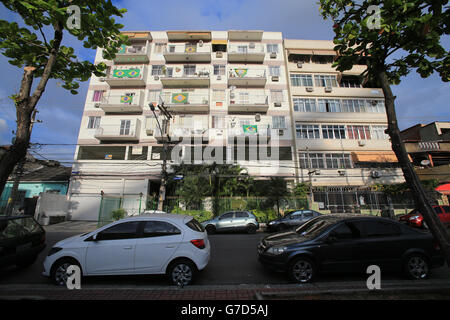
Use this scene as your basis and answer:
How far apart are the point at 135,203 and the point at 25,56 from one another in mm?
15940

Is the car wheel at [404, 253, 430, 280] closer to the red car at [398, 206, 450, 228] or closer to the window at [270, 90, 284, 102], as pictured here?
the red car at [398, 206, 450, 228]

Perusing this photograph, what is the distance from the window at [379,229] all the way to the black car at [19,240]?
9.27 metres

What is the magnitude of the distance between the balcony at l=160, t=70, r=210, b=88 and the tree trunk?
70.1 feet

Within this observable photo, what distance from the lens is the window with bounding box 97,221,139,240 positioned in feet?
15.2

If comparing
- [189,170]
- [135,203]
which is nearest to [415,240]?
[189,170]

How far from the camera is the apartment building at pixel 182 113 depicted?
2048 centimetres

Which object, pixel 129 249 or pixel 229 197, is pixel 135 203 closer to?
pixel 229 197

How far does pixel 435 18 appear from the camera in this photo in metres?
3.25

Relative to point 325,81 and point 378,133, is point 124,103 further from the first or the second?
point 378,133

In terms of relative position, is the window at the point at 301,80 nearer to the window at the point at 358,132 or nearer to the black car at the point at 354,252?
the window at the point at 358,132

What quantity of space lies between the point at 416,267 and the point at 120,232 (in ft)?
24.5

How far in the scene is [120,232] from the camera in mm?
4676

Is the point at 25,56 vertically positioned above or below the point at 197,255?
above

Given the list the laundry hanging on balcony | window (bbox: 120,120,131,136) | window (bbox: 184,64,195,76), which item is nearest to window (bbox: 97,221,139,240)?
window (bbox: 120,120,131,136)
